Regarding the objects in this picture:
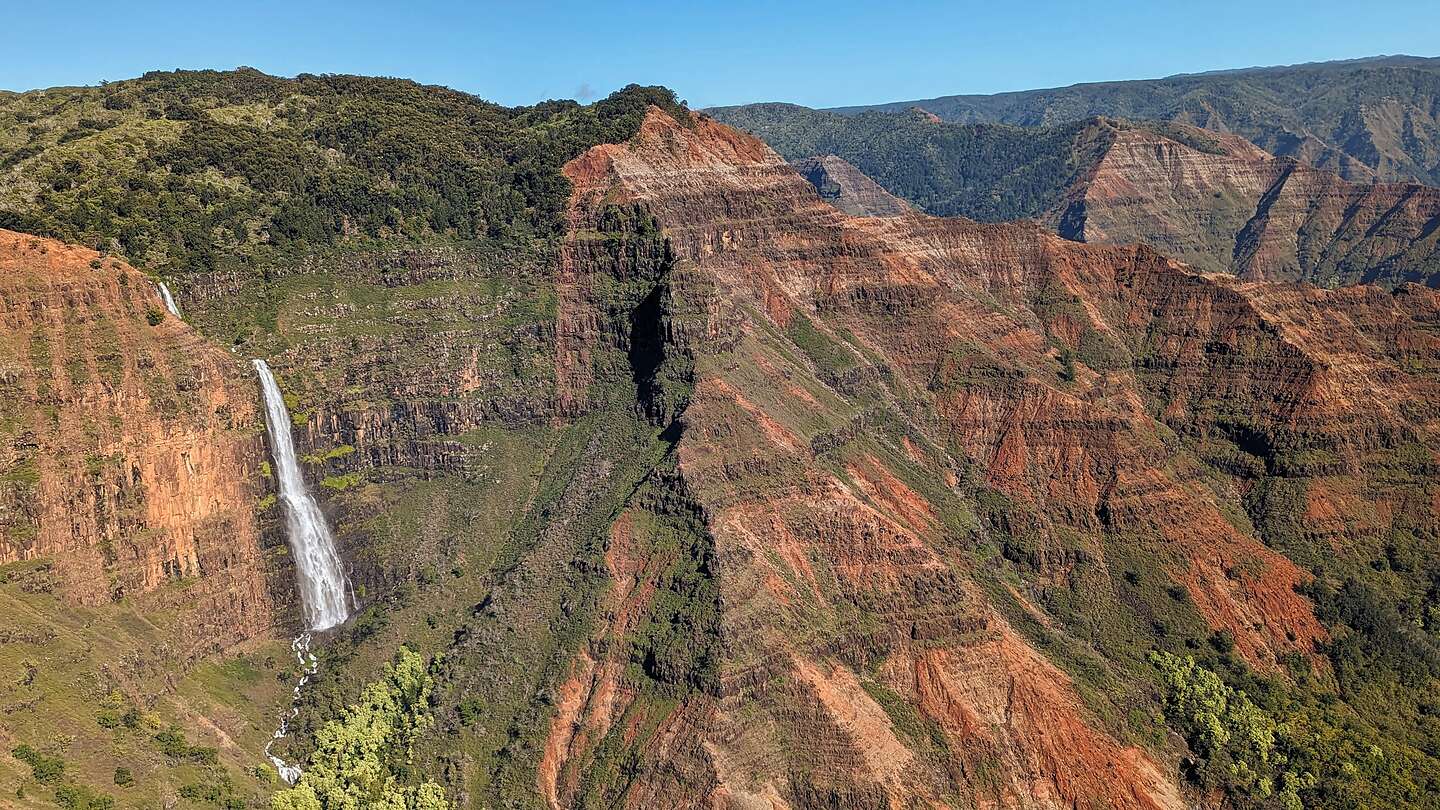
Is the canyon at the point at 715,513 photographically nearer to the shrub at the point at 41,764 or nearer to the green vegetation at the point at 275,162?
the shrub at the point at 41,764

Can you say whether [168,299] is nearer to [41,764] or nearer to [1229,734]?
[41,764]

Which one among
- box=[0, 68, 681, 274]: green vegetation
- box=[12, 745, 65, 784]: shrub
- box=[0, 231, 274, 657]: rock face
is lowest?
box=[12, 745, 65, 784]: shrub

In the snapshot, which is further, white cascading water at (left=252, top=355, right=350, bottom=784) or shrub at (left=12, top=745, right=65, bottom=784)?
white cascading water at (left=252, top=355, right=350, bottom=784)

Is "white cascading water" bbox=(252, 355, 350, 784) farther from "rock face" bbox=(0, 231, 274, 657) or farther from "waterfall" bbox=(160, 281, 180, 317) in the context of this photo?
"waterfall" bbox=(160, 281, 180, 317)

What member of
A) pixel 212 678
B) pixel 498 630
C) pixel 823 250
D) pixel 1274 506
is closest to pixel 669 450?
pixel 498 630

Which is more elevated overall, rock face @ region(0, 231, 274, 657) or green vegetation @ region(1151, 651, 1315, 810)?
rock face @ region(0, 231, 274, 657)

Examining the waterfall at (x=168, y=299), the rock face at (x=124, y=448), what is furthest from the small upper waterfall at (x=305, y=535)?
the waterfall at (x=168, y=299)

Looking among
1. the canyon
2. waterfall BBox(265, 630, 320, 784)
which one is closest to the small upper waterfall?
the canyon
